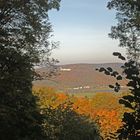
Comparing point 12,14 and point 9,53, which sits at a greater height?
→ point 12,14

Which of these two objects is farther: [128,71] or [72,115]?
[72,115]

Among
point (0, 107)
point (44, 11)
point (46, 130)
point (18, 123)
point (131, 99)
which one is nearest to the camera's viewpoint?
point (131, 99)

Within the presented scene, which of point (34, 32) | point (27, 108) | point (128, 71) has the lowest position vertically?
point (27, 108)

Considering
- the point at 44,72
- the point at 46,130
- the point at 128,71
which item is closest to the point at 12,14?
the point at 44,72

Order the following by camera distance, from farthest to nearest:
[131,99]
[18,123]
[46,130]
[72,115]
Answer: [72,115], [46,130], [18,123], [131,99]

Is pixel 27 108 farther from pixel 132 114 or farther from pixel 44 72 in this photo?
pixel 132 114

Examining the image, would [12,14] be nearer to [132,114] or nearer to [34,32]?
[34,32]
